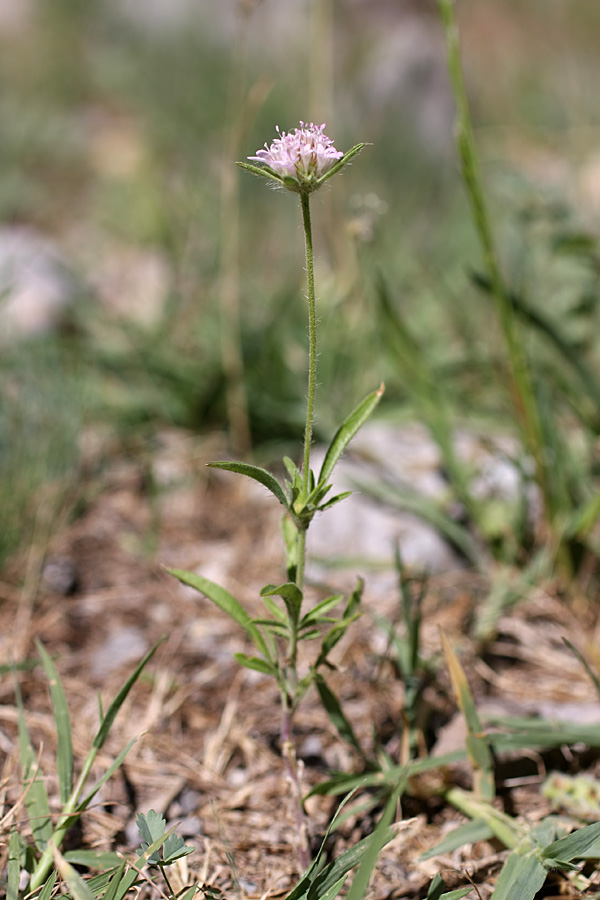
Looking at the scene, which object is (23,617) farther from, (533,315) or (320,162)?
(533,315)

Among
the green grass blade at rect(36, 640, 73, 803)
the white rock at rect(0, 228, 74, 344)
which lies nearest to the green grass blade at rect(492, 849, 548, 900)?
the green grass blade at rect(36, 640, 73, 803)

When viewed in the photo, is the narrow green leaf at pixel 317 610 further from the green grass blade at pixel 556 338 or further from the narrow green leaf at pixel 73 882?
the green grass blade at pixel 556 338

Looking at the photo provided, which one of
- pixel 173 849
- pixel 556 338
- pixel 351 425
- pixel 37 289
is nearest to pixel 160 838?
pixel 173 849

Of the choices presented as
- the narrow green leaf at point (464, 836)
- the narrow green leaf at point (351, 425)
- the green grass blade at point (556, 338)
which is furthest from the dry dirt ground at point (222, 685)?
the green grass blade at point (556, 338)

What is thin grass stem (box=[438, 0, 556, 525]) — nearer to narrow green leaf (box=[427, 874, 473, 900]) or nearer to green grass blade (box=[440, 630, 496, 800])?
green grass blade (box=[440, 630, 496, 800])

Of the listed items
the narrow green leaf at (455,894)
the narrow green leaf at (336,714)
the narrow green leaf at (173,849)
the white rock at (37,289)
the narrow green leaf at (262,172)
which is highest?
the white rock at (37,289)

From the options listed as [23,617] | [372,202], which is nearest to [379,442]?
[372,202]

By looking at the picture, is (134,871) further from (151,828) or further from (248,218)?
(248,218)
